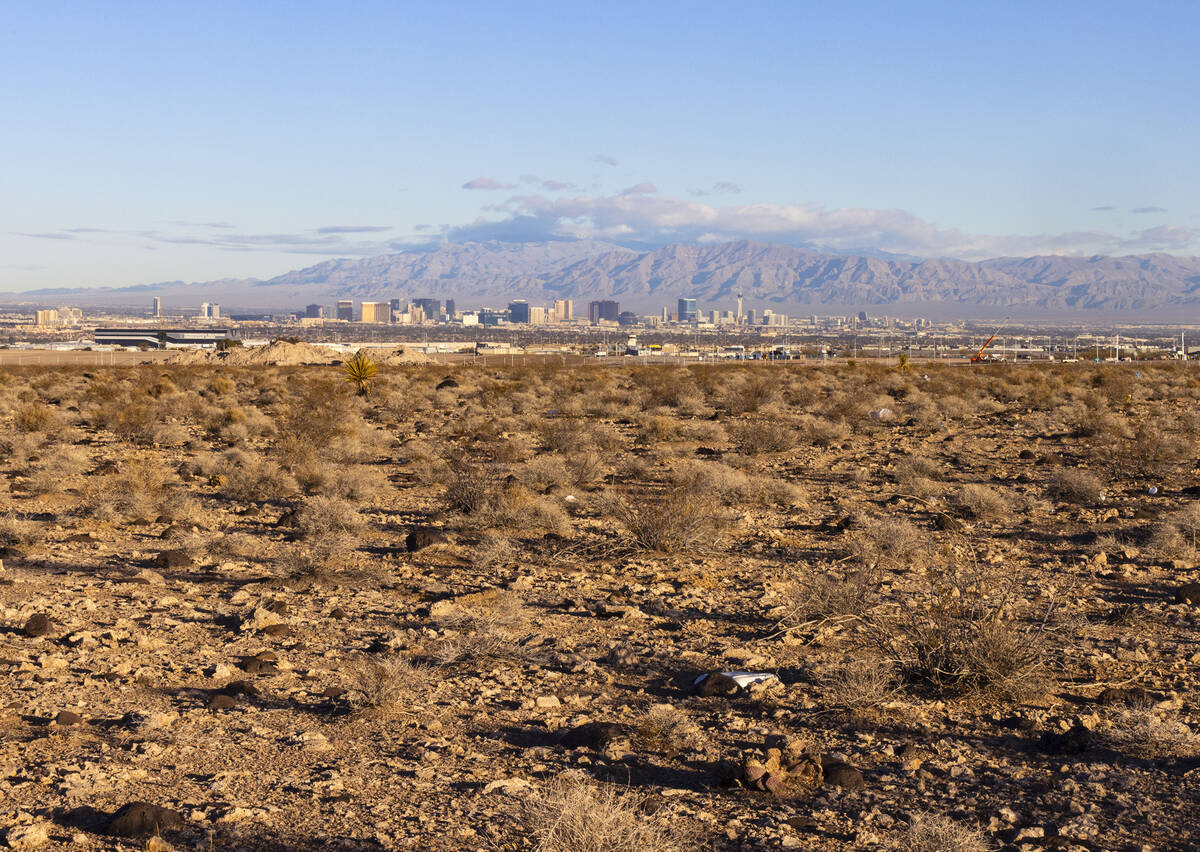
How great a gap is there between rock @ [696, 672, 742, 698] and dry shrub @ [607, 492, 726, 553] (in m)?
4.59

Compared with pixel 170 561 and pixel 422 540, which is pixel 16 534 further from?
pixel 422 540

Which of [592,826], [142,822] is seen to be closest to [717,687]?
[592,826]

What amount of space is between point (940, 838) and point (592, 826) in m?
1.72

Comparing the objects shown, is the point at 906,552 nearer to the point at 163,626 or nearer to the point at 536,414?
the point at 163,626

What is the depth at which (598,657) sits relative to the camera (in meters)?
8.75

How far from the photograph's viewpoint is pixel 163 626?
948 centimetres

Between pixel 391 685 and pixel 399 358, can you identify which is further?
pixel 399 358

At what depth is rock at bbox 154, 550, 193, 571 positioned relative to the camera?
1169 cm

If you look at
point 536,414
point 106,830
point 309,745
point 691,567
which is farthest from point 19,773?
point 536,414

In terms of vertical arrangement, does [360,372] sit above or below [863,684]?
above

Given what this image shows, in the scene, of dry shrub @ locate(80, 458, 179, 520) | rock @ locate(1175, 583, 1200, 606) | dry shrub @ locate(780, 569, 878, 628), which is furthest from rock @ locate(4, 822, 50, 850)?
rock @ locate(1175, 583, 1200, 606)

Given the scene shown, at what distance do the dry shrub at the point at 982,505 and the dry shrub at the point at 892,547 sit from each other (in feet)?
7.10

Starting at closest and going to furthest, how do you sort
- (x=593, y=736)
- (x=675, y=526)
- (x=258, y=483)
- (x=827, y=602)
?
(x=593, y=736), (x=827, y=602), (x=675, y=526), (x=258, y=483)

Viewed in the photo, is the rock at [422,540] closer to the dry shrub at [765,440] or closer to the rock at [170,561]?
the rock at [170,561]
